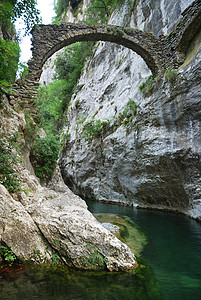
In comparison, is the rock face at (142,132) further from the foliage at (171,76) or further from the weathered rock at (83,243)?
the weathered rock at (83,243)

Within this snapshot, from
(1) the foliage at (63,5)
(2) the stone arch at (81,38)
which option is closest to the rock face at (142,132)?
(2) the stone arch at (81,38)

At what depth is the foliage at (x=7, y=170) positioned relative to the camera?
4528 mm

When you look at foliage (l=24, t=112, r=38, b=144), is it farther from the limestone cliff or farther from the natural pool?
the natural pool

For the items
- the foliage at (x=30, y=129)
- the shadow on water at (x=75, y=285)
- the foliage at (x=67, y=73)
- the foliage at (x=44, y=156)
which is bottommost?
the shadow on water at (x=75, y=285)

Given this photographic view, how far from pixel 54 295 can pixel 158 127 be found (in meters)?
7.90

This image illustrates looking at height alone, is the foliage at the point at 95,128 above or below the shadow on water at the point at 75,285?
above

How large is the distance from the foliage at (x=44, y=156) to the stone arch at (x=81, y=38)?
134 inches

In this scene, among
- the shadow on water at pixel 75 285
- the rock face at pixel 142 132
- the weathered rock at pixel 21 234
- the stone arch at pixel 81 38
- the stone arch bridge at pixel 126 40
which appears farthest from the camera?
the stone arch at pixel 81 38

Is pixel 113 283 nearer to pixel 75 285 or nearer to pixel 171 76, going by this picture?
pixel 75 285

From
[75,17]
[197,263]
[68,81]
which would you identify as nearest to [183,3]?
[197,263]

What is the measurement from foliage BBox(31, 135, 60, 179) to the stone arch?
3396mm

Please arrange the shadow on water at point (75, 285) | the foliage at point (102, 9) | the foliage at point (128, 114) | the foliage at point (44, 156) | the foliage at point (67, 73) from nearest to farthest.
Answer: the shadow on water at point (75, 285), the foliage at point (44, 156), the foliage at point (128, 114), the foliage at point (102, 9), the foliage at point (67, 73)

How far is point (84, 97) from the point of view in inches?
758

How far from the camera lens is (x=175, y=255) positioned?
434 cm
